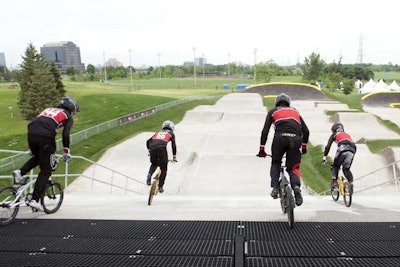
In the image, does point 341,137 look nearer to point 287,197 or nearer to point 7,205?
point 287,197

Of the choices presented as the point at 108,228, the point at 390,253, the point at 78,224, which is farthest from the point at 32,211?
the point at 390,253

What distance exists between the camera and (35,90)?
43.0 meters

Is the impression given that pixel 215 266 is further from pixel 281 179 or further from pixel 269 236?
pixel 281 179

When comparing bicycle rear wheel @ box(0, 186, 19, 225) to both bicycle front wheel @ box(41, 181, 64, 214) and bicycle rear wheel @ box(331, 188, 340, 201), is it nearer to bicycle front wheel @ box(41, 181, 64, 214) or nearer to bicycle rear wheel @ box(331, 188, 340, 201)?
bicycle front wheel @ box(41, 181, 64, 214)

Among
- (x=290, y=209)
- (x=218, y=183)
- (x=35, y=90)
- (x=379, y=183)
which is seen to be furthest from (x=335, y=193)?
(x=35, y=90)

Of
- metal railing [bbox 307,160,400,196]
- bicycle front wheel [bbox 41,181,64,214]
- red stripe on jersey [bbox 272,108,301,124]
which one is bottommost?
metal railing [bbox 307,160,400,196]

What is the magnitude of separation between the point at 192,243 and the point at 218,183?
13.0m

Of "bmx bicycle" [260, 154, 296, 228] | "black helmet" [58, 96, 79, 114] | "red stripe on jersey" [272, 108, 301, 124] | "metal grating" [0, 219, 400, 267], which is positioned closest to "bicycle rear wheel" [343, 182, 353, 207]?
"metal grating" [0, 219, 400, 267]

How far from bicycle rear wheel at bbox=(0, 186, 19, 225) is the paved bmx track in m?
0.64

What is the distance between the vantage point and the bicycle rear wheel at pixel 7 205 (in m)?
5.11

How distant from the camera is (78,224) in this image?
5168mm

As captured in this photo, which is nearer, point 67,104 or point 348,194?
point 67,104

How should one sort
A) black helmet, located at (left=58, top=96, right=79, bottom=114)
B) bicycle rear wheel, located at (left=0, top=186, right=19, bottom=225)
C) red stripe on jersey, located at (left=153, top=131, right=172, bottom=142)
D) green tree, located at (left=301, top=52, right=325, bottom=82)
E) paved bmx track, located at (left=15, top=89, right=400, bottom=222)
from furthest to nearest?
green tree, located at (left=301, top=52, right=325, bottom=82) < red stripe on jersey, located at (left=153, top=131, right=172, bottom=142) < paved bmx track, located at (left=15, top=89, right=400, bottom=222) < black helmet, located at (left=58, top=96, right=79, bottom=114) < bicycle rear wheel, located at (left=0, top=186, right=19, bottom=225)

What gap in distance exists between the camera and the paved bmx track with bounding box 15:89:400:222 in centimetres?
612
